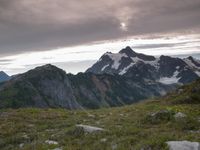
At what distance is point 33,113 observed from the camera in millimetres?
39531

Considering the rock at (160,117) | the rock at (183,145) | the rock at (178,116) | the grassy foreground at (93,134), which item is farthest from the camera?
the rock at (160,117)

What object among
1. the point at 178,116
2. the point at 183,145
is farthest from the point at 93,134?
the point at 178,116

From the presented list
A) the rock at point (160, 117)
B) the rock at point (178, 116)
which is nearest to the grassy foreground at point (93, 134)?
the rock at point (160, 117)

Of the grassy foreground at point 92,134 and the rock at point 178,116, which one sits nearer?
the grassy foreground at point 92,134

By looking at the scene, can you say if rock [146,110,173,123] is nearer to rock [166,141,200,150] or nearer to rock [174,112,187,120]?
rock [174,112,187,120]

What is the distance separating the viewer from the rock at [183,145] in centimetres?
1606

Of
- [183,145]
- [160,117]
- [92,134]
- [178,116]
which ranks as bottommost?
[160,117]

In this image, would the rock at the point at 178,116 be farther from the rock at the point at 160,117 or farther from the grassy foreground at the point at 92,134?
the grassy foreground at the point at 92,134

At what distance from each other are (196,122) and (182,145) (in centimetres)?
940

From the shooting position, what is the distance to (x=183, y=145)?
1639 cm

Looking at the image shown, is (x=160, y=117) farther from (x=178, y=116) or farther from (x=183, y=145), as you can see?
(x=183, y=145)

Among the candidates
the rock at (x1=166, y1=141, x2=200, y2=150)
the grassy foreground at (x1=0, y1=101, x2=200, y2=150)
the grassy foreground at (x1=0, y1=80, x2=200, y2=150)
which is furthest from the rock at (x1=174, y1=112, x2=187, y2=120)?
the rock at (x1=166, y1=141, x2=200, y2=150)

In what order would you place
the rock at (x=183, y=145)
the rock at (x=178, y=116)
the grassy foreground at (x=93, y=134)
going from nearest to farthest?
the rock at (x=183, y=145) → the grassy foreground at (x=93, y=134) → the rock at (x=178, y=116)

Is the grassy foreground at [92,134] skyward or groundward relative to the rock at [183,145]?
groundward
